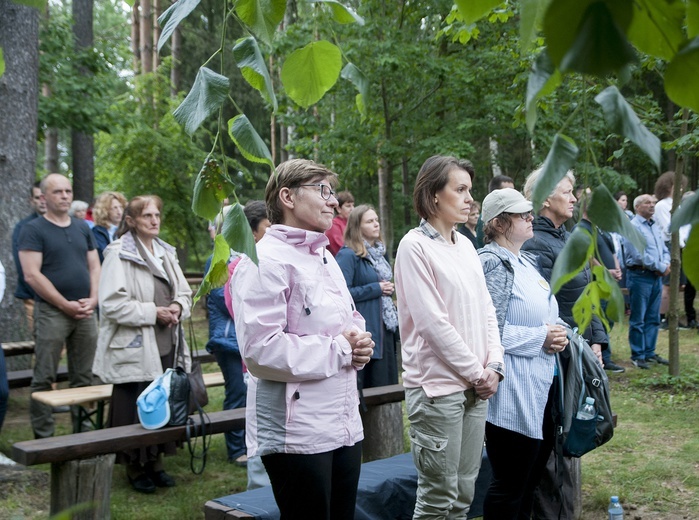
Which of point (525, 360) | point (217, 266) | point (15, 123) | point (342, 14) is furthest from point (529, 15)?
point (15, 123)

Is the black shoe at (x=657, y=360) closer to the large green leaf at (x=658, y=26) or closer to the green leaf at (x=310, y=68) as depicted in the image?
the green leaf at (x=310, y=68)

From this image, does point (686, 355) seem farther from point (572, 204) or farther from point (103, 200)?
point (103, 200)

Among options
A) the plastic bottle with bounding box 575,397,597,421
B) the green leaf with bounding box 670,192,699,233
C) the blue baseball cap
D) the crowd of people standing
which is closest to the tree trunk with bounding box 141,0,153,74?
the crowd of people standing

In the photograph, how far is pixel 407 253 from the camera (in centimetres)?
345

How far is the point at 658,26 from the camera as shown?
0.94 m

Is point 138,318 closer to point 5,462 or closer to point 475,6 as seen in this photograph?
point 5,462

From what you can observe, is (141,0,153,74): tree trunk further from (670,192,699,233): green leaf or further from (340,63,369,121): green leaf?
(670,192,699,233): green leaf

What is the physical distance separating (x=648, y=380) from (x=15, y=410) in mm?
6812

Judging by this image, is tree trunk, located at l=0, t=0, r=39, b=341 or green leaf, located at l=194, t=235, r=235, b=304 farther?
tree trunk, located at l=0, t=0, r=39, b=341

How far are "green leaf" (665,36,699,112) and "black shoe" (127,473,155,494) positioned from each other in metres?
5.38

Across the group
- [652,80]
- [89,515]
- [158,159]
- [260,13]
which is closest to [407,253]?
[260,13]

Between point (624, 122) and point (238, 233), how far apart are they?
662 millimetres

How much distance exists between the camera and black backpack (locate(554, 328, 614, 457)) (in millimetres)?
3967

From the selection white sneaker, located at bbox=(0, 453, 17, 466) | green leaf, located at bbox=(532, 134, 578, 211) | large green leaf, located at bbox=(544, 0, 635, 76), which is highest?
large green leaf, located at bbox=(544, 0, 635, 76)
